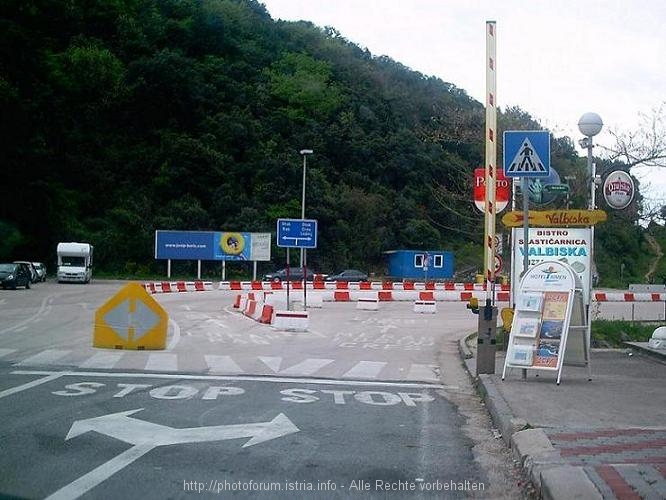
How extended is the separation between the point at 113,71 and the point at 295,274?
91.8 ft

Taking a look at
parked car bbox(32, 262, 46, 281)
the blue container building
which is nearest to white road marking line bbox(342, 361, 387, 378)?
parked car bbox(32, 262, 46, 281)

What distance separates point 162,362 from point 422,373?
189 inches

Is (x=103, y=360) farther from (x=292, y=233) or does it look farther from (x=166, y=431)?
(x=292, y=233)

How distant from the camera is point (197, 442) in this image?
8.20 meters

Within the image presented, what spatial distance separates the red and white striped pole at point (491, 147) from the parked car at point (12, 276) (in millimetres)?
33542

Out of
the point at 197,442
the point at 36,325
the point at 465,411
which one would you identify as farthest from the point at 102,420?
the point at 36,325

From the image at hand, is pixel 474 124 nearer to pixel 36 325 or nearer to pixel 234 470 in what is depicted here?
pixel 36 325

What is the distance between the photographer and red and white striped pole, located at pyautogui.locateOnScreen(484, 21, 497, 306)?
16.9 metres

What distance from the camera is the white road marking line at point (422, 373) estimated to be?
1435cm

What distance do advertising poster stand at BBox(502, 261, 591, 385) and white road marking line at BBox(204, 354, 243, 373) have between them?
480 centimetres

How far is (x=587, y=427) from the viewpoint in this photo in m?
8.76

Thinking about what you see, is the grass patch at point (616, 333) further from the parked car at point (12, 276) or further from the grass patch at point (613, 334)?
the parked car at point (12, 276)

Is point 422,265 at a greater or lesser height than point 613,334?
greater

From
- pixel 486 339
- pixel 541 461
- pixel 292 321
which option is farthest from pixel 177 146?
pixel 541 461
